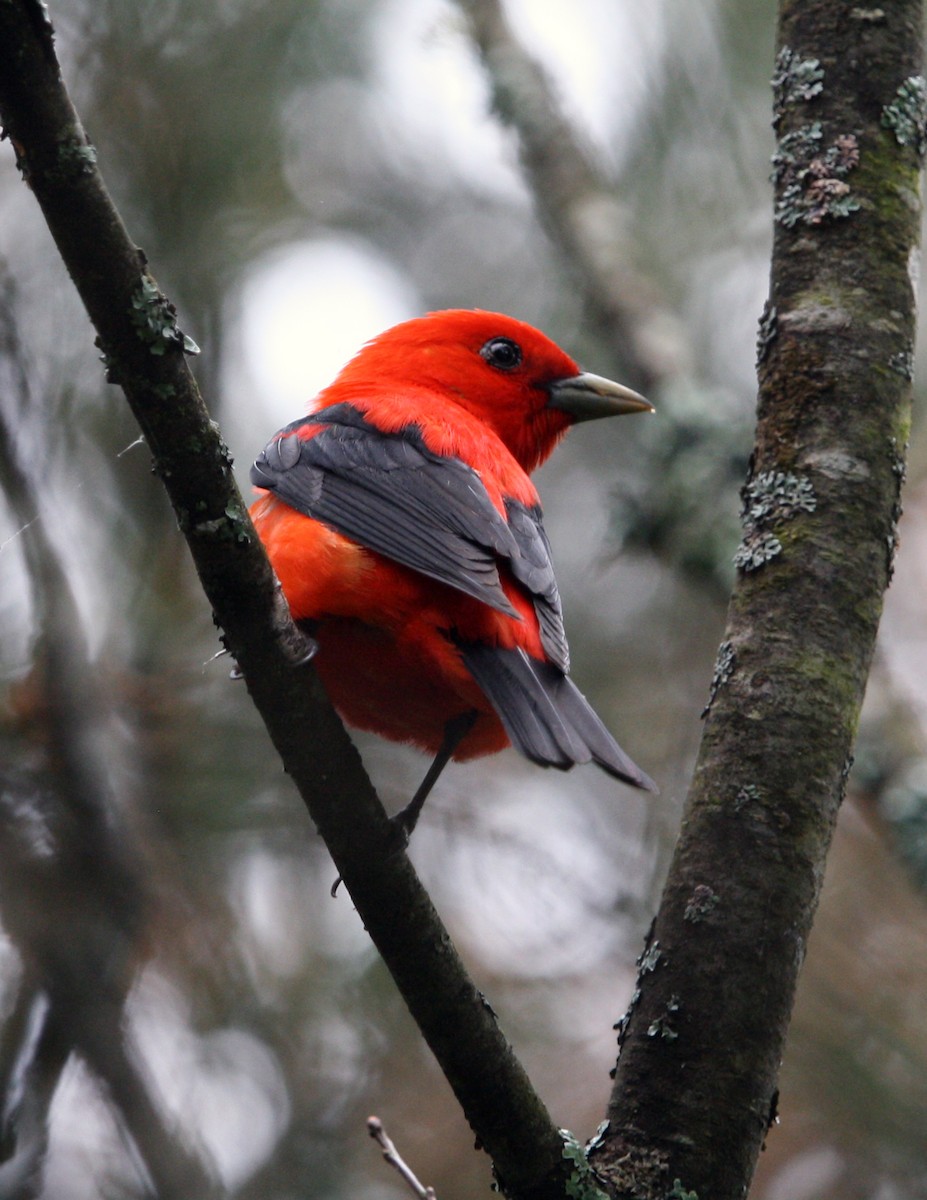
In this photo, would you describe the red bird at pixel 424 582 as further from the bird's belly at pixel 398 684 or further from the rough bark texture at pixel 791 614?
the rough bark texture at pixel 791 614

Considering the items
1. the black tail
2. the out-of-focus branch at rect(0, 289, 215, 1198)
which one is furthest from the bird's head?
the black tail

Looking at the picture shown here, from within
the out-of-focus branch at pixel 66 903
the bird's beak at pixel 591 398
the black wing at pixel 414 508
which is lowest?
the out-of-focus branch at pixel 66 903

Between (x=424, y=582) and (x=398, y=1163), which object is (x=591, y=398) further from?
(x=398, y=1163)

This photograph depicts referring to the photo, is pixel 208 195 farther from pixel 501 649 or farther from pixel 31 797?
pixel 501 649

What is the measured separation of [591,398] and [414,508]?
60.3 inches

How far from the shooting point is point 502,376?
4.58 m

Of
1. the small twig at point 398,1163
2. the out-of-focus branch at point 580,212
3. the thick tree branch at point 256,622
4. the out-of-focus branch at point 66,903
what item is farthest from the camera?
the out-of-focus branch at point 580,212

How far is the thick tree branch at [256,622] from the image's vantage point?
6.37 ft

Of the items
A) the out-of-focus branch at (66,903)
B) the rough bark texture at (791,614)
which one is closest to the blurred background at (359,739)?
the out-of-focus branch at (66,903)

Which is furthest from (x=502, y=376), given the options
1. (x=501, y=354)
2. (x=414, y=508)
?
(x=414, y=508)

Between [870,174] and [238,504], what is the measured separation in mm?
1730

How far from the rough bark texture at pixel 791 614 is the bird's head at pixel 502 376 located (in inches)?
57.0

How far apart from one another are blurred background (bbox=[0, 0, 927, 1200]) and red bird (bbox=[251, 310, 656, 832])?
0.80 metres

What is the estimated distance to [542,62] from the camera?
6.66 meters
